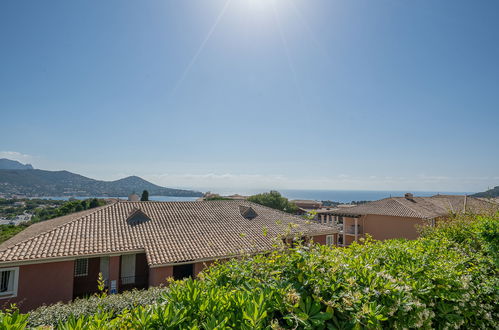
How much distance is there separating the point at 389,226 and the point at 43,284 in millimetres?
26711

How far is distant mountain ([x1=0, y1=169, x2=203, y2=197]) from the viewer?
11747 cm

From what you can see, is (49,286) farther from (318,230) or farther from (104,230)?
(318,230)

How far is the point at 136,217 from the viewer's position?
16.2 meters

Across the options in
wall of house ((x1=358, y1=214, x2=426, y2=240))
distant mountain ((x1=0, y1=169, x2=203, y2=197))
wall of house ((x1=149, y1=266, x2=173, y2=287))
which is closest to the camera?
wall of house ((x1=149, y1=266, x2=173, y2=287))

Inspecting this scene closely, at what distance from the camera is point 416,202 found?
2767cm

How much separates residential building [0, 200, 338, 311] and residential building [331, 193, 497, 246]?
815cm

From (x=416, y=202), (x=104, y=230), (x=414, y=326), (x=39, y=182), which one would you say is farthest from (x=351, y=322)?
(x=39, y=182)

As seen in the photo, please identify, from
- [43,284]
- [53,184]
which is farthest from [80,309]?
[53,184]

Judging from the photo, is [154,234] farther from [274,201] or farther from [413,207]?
[274,201]

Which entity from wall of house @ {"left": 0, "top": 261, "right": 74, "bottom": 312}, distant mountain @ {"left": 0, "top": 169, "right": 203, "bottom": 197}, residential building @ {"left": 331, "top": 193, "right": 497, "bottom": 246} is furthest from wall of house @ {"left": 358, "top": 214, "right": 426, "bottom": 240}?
distant mountain @ {"left": 0, "top": 169, "right": 203, "bottom": 197}

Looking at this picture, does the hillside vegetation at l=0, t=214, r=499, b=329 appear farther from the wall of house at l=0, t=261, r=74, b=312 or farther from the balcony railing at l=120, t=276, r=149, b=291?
the balcony railing at l=120, t=276, r=149, b=291

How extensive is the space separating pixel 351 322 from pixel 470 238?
5.78m

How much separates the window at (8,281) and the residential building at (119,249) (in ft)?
0.11

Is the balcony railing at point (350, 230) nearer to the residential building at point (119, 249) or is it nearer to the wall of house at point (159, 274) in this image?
the residential building at point (119, 249)
